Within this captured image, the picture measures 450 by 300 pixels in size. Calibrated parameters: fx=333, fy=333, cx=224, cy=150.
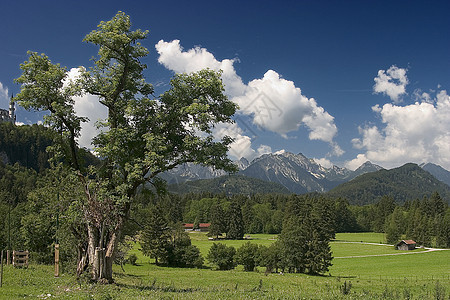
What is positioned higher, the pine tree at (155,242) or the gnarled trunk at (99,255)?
the gnarled trunk at (99,255)

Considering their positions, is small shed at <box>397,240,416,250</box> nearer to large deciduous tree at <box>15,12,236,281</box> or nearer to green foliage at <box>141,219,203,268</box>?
green foliage at <box>141,219,203,268</box>

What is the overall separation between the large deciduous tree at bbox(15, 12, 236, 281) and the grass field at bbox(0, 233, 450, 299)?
2731mm

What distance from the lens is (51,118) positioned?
16.0m

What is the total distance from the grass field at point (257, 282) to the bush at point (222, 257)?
1.81m

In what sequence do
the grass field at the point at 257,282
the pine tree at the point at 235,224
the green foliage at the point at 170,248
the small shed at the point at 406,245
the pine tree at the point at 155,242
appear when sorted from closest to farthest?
the grass field at the point at 257,282 → the green foliage at the point at 170,248 → the pine tree at the point at 155,242 → the small shed at the point at 406,245 → the pine tree at the point at 235,224

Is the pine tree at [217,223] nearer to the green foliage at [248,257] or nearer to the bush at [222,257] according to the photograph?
the bush at [222,257]

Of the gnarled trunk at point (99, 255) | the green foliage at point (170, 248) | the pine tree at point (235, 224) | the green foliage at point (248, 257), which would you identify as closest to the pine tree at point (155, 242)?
the green foliage at point (170, 248)

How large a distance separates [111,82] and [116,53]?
1.56 metres

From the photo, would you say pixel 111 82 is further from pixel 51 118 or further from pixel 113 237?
pixel 113 237

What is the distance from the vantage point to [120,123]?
57.2ft

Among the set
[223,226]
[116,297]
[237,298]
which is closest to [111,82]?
[116,297]

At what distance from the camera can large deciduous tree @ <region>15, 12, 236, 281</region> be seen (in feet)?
52.7

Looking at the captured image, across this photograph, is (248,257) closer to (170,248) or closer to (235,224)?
(170,248)

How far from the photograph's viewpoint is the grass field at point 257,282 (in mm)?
13652
